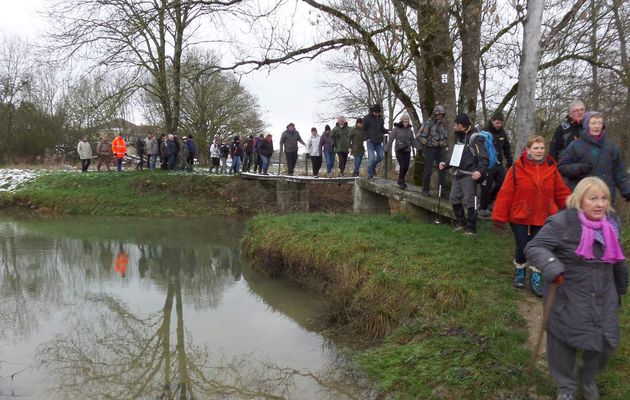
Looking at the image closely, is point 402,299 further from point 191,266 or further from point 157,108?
point 157,108

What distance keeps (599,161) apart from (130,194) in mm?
16247

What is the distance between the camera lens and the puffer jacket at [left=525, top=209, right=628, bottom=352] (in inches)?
127

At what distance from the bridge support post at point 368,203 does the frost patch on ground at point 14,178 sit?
13866mm

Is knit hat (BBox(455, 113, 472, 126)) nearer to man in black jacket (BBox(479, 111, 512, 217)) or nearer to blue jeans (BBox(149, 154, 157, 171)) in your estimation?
man in black jacket (BBox(479, 111, 512, 217))

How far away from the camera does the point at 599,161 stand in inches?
200

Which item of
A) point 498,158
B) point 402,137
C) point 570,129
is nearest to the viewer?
point 570,129

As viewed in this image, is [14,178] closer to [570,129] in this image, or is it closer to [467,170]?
[467,170]

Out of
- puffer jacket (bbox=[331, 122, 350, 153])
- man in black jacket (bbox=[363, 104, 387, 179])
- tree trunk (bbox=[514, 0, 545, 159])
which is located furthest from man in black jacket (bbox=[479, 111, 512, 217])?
puffer jacket (bbox=[331, 122, 350, 153])

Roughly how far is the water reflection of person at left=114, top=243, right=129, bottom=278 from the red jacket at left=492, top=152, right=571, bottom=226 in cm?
674

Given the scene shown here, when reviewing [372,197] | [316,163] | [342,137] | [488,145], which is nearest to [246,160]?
[316,163]

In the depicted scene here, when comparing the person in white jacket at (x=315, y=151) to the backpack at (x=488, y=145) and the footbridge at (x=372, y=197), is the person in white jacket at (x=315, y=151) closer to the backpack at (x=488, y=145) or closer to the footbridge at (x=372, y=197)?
the footbridge at (x=372, y=197)

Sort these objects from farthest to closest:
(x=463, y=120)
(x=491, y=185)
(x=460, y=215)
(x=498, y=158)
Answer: (x=491, y=185) < (x=498, y=158) < (x=460, y=215) < (x=463, y=120)

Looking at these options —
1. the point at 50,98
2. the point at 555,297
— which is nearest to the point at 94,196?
the point at 555,297

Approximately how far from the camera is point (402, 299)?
5.77 metres
